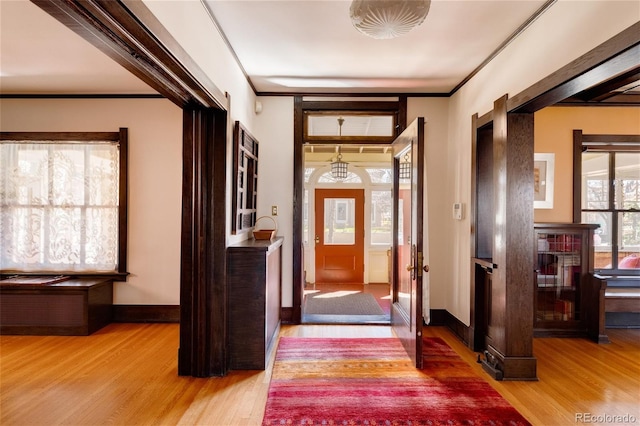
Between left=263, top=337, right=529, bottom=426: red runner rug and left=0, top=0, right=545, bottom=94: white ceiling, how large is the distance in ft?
8.54

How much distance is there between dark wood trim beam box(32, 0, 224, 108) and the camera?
4.41 ft

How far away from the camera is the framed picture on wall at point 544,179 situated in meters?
3.97

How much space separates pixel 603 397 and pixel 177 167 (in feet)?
14.7

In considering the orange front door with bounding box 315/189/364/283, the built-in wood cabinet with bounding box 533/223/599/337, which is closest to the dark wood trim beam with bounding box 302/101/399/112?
the built-in wood cabinet with bounding box 533/223/599/337

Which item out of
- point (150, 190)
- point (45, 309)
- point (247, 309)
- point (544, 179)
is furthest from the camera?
point (150, 190)

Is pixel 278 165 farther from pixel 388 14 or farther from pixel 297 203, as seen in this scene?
pixel 388 14

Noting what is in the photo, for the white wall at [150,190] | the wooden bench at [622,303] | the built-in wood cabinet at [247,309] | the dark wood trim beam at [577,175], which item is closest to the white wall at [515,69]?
the dark wood trim beam at [577,175]

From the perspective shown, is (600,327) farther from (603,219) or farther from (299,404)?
(299,404)

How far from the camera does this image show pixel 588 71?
196cm

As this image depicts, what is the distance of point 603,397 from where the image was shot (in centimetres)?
249

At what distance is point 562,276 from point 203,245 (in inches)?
149

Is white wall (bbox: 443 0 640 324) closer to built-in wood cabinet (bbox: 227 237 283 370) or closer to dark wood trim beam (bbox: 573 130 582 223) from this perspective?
dark wood trim beam (bbox: 573 130 582 223)

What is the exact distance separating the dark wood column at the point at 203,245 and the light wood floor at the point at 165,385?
21cm

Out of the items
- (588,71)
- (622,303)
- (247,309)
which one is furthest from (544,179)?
(247,309)
